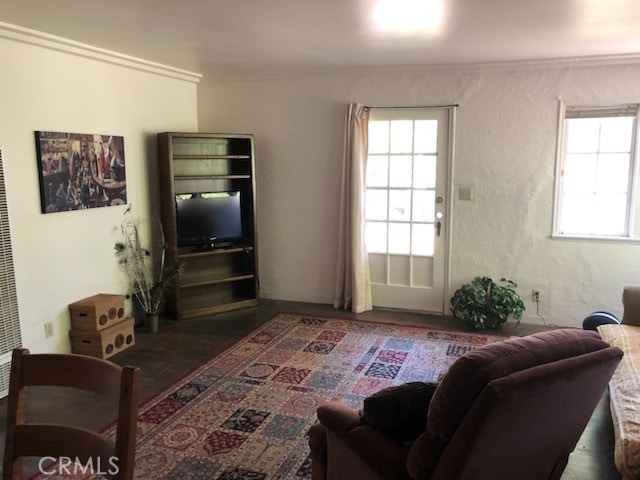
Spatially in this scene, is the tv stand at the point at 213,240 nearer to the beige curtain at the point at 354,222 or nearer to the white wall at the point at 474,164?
the white wall at the point at 474,164

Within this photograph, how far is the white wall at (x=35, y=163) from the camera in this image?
3605mm

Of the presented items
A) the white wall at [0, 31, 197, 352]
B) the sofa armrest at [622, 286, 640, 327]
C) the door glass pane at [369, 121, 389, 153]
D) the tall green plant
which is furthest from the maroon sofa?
the door glass pane at [369, 121, 389, 153]

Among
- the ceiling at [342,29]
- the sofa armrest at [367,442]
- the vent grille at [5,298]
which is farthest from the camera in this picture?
the vent grille at [5,298]

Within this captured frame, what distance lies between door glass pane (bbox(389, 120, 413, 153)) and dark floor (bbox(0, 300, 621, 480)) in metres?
1.63

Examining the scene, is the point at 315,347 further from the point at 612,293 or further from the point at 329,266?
the point at 612,293

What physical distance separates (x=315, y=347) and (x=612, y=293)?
268 cm

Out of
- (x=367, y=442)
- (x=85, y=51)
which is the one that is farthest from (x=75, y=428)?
(x=85, y=51)

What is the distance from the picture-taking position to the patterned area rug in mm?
2691

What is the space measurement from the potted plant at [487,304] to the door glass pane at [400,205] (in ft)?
3.03

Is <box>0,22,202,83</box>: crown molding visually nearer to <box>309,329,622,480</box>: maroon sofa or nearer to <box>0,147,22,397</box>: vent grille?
<box>0,147,22,397</box>: vent grille

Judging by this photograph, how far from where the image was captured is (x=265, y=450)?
9.13 feet

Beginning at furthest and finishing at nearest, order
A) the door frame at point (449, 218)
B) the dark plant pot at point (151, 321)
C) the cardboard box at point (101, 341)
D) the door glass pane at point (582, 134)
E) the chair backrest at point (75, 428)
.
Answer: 1. the door frame at point (449, 218)
2. the dark plant pot at point (151, 321)
3. the door glass pane at point (582, 134)
4. the cardboard box at point (101, 341)
5. the chair backrest at point (75, 428)

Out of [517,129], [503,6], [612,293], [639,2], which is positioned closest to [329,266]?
[517,129]

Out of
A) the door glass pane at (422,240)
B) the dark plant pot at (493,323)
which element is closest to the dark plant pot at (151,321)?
the door glass pane at (422,240)
